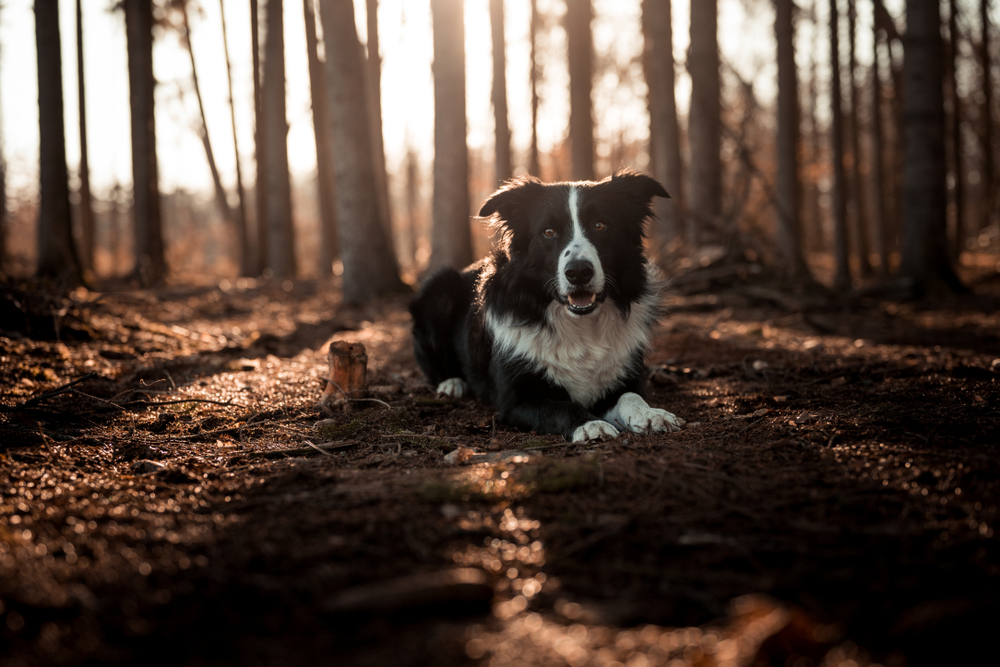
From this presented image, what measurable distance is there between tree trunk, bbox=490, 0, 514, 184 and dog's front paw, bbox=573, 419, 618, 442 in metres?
13.5

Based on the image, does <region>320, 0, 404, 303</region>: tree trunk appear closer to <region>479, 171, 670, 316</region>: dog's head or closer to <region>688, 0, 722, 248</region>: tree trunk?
<region>688, 0, 722, 248</region>: tree trunk

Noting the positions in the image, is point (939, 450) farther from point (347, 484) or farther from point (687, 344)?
point (687, 344)

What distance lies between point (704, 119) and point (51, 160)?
34.7 feet

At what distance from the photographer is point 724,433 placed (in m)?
3.34

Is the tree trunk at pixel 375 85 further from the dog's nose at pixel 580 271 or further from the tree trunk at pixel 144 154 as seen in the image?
the dog's nose at pixel 580 271

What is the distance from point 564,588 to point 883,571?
0.87 meters

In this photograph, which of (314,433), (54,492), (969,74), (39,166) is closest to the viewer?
(54,492)

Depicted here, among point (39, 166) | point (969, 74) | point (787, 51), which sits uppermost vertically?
point (969, 74)

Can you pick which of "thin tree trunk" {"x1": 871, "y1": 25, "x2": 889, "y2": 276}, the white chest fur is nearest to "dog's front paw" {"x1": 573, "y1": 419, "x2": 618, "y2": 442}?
the white chest fur

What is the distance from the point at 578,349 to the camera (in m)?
3.99

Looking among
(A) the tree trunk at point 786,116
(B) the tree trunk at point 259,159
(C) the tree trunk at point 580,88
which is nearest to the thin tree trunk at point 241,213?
(B) the tree trunk at point 259,159

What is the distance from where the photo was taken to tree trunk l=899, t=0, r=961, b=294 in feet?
32.2

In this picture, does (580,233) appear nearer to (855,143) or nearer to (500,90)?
(500,90)

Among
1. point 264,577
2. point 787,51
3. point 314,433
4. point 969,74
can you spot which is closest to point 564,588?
point 264,577
